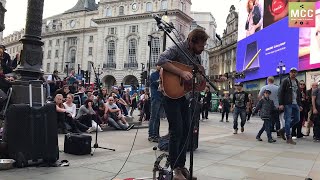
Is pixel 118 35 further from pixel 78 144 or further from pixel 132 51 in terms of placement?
pixel 78 144

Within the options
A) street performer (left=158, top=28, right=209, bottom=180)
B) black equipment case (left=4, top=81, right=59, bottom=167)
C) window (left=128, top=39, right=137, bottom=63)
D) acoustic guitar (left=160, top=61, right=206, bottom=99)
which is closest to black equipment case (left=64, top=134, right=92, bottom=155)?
black equipment case (left=4, top=81, right=59, bottom=167)

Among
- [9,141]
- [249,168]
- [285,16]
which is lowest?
[249,168]

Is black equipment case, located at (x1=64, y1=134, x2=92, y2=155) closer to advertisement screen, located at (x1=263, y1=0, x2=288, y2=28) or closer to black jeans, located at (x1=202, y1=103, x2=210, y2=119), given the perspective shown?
black jeans, located at (x1=202, y1=103, x2=210, y2=119)

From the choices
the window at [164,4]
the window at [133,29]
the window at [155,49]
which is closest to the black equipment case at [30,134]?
the window at [155,49]

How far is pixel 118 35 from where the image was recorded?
73.7 meters

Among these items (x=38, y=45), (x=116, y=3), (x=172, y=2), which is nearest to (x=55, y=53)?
(x=116, y=3)

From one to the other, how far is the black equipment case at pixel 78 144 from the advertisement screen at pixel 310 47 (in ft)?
94.3

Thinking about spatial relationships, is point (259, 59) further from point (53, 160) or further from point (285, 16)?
point (53, 160)

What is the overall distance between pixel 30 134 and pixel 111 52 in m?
70.8

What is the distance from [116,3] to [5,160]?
7318 cm

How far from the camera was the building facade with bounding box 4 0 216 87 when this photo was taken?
70062 mm

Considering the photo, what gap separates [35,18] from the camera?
236 inches

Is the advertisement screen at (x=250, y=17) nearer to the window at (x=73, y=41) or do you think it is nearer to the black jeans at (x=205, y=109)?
the black jeans at (x=205, y=109)

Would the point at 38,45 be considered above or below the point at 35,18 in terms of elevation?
below
